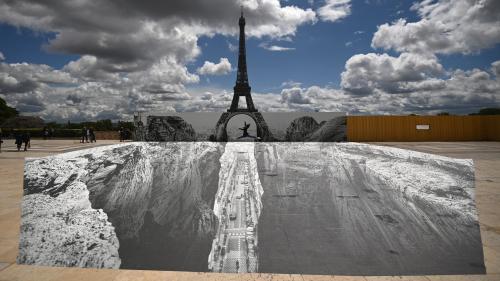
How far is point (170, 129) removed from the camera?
29203 millimetres

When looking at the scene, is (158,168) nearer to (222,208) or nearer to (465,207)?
(222,208)

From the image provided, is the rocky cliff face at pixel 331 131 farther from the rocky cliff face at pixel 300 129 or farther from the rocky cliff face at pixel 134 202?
the rocky cliff face at pixel 134 202

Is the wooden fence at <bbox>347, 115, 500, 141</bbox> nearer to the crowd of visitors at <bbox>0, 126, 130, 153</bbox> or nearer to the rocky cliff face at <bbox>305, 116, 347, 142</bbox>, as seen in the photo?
the rocky cliff face at <bbox>305, 116, 347, 142</bbox>

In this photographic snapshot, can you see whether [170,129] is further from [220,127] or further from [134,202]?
[134,202]

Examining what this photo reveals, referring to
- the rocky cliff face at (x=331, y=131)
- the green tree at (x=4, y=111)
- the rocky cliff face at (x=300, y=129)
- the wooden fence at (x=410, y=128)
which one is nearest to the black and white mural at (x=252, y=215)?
the rocky cliff face at (x=300, y=129)

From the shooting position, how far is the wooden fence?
114 ft

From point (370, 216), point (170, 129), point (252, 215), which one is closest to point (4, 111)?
point (170, 129)

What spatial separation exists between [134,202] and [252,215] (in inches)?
68.1

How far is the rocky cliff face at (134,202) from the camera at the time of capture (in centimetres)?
399

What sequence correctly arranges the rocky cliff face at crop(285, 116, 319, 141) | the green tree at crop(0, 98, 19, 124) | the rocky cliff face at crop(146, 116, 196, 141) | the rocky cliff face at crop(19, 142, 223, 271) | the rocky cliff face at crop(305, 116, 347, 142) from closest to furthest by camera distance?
the rocky cliff face at crop(19, 142, 223, 271) → the rocky cliff face at crop(146, 116, 196, 141) → the rocky cliff face at crop(285, 116, 319, 141) → the rocky cliff face at crop(305, 116, 347, 142) → the green tree at crop(0, 98, 19, 124)

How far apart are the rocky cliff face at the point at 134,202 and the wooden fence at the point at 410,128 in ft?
106

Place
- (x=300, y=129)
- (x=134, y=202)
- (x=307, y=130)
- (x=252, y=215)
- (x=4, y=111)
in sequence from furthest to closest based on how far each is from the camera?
1. (x=4, y=111)
2. (x=307, y=130)
3. (x=300, y=129)
4. (x=134, y=202)
5. (x=252, y=215)

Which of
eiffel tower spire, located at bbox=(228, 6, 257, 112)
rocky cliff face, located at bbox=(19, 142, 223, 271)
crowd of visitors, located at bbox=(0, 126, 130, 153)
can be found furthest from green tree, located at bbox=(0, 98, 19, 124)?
rocky cliff face, located at bbox=(19, 142, 223, 271)

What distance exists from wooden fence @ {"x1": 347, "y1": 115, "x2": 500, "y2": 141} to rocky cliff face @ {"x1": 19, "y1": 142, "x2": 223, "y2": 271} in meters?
32.2
